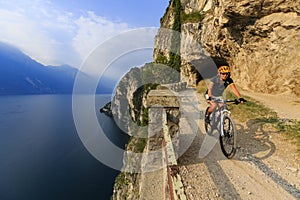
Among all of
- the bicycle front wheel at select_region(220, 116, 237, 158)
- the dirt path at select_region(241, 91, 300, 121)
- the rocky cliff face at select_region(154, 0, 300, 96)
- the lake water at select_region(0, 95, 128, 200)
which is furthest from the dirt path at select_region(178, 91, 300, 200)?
the lake water at select_region(0, 95, 128, 200)

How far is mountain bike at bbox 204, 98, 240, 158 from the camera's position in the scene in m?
5.21

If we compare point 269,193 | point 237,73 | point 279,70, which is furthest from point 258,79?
point 269,193

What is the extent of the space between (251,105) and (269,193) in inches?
331

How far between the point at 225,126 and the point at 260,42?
592 inches

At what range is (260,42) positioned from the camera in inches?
666

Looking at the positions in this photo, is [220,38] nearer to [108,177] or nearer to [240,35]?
[240,35]

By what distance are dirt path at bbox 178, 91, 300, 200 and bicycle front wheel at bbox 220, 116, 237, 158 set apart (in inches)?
11.3

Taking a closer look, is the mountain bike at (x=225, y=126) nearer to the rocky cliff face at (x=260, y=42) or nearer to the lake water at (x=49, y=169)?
the rocky cliff face at (x=260, y=42)

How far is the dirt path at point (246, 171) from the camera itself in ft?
13.9

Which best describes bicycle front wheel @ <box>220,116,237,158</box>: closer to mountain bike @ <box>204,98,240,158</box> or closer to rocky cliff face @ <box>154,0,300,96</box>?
mountain bike @ <box>204,98,240,158</box>

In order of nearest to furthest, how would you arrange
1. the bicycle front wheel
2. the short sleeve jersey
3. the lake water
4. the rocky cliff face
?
the bicycle front wheel → the short sleeve jersey → the rocky cliff face → the lake water

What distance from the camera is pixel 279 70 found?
578 inches

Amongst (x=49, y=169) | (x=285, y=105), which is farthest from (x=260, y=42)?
(x=49, y=169)

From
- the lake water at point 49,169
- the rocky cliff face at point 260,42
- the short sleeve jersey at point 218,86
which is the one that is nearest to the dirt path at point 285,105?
the rocky cliff face at point 260,42
